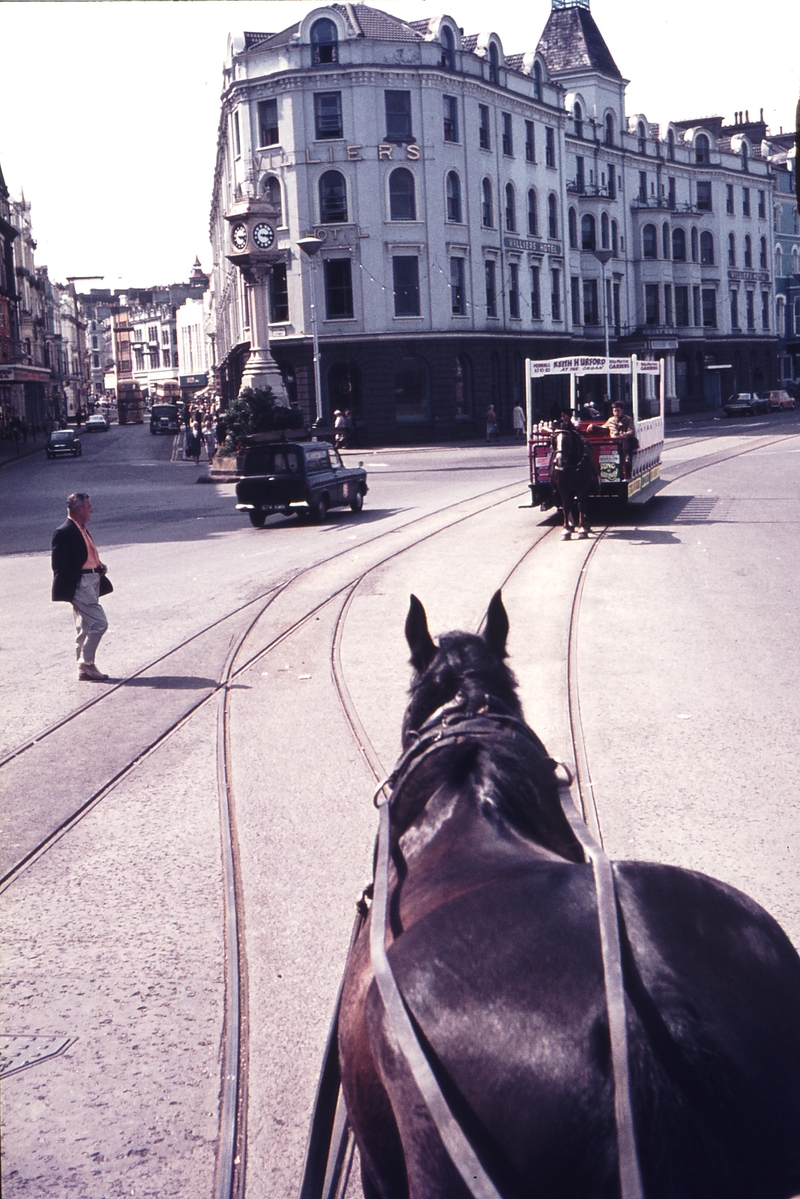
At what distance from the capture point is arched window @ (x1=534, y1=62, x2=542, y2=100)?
196 feet

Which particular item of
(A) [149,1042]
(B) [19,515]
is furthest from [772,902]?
(B) [19,515]

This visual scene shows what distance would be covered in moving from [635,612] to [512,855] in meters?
9.96

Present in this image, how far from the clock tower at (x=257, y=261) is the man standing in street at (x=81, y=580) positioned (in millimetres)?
35919

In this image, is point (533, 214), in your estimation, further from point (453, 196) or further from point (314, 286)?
point (314, 286)

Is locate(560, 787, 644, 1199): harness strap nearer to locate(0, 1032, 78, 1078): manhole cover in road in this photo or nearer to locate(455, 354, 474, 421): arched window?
locate(0, 1032, 78, 1078): manhole cover in road

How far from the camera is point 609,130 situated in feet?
229


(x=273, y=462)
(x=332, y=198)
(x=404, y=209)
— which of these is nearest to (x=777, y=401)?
(x=404, y=209)

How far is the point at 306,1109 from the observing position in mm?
3859

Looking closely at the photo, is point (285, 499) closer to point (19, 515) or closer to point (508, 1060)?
point (19, 515)

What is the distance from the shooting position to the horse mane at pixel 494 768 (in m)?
3.02

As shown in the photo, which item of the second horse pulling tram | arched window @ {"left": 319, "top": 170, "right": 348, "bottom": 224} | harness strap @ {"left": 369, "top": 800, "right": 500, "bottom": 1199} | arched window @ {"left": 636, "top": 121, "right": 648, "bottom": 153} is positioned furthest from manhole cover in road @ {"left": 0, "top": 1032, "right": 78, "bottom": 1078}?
arched window @ {"left": 636, "top": 121, "right": 648, "bottom": 153}

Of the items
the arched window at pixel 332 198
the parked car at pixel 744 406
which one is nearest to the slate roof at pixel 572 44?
the parked car at pixel 744 406

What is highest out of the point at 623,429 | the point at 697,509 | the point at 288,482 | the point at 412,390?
the point at 412,390

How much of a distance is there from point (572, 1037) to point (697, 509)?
2077cm
